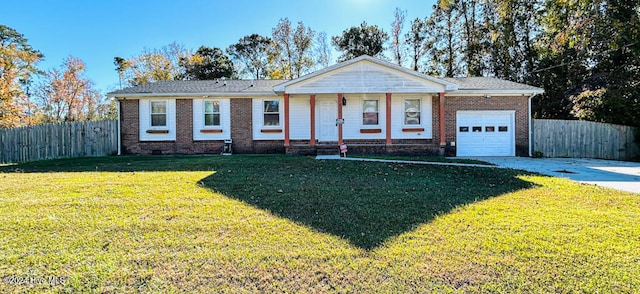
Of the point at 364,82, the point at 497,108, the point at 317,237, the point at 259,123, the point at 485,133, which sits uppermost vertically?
the point at 364,82

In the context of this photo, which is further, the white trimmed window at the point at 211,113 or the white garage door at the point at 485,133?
the white trimmed window at the point at 211,113

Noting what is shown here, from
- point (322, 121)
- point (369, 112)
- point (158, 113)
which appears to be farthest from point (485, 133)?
point (158, 113)

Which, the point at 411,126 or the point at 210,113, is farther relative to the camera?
the point at 210,113

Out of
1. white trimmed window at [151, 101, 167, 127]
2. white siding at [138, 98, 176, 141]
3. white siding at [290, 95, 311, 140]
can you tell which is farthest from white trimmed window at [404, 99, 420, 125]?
white trimmed window at [151, 101, 167, 127]

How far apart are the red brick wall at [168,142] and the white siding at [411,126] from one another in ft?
26.4

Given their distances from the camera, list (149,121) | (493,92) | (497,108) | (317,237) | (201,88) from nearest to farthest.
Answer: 1. (317,237)
2. (493,92)
3. (497,108)
4. (149,121)
5. (201,88)

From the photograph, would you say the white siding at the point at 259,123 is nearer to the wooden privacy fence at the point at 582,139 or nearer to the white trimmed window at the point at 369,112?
the white trimmed window at the point at 369,112

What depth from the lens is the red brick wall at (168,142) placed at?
47.5 ft

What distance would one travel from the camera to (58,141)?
14.2 m

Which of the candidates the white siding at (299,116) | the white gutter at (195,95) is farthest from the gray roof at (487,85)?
the white gutter at (195,95)

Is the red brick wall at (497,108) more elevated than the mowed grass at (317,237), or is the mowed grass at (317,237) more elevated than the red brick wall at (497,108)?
the red brick wall at (497,108)

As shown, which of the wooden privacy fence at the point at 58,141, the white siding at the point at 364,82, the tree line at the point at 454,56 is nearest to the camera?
the white siding at the point at 364,82

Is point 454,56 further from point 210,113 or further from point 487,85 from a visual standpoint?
point 210,113

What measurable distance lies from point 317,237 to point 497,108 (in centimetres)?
1360
